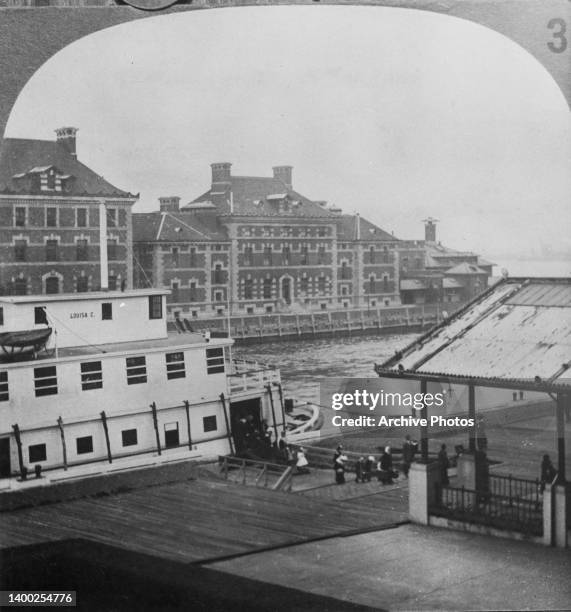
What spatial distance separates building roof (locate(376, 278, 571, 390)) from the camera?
256 inches

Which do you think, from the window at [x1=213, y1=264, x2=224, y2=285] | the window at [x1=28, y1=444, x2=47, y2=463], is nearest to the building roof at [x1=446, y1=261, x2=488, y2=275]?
the window at [x1=213, y1=264, x2=224, y2=285]

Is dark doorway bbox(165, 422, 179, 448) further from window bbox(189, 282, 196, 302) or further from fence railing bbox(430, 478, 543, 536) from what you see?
fence railing bbox(430, 478, 543, 536)

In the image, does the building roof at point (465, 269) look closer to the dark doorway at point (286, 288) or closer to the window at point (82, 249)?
the dark doorway at point (286, 288)

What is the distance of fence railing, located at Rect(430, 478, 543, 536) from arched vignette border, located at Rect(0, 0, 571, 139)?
9.72 ft

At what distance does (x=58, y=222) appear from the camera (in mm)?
7410

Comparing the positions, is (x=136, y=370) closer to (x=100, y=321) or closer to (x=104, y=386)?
(x=104, y=386)

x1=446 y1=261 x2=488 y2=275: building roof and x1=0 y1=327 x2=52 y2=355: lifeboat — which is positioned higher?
x1=446 y1=261 x2=488 y2=275: building roof

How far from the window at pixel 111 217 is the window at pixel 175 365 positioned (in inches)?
45.5

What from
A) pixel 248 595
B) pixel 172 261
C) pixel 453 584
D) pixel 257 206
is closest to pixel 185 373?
pixel 172 261

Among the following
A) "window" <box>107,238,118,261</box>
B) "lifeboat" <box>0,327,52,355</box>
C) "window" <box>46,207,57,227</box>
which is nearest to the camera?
"lifeboat" <box>0,327,52,355</box>

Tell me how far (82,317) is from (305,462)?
2165 mm

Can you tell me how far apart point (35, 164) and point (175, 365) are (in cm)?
199

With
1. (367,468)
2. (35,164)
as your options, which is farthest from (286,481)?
(35,164)

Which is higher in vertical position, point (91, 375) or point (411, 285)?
point (411, 285)
